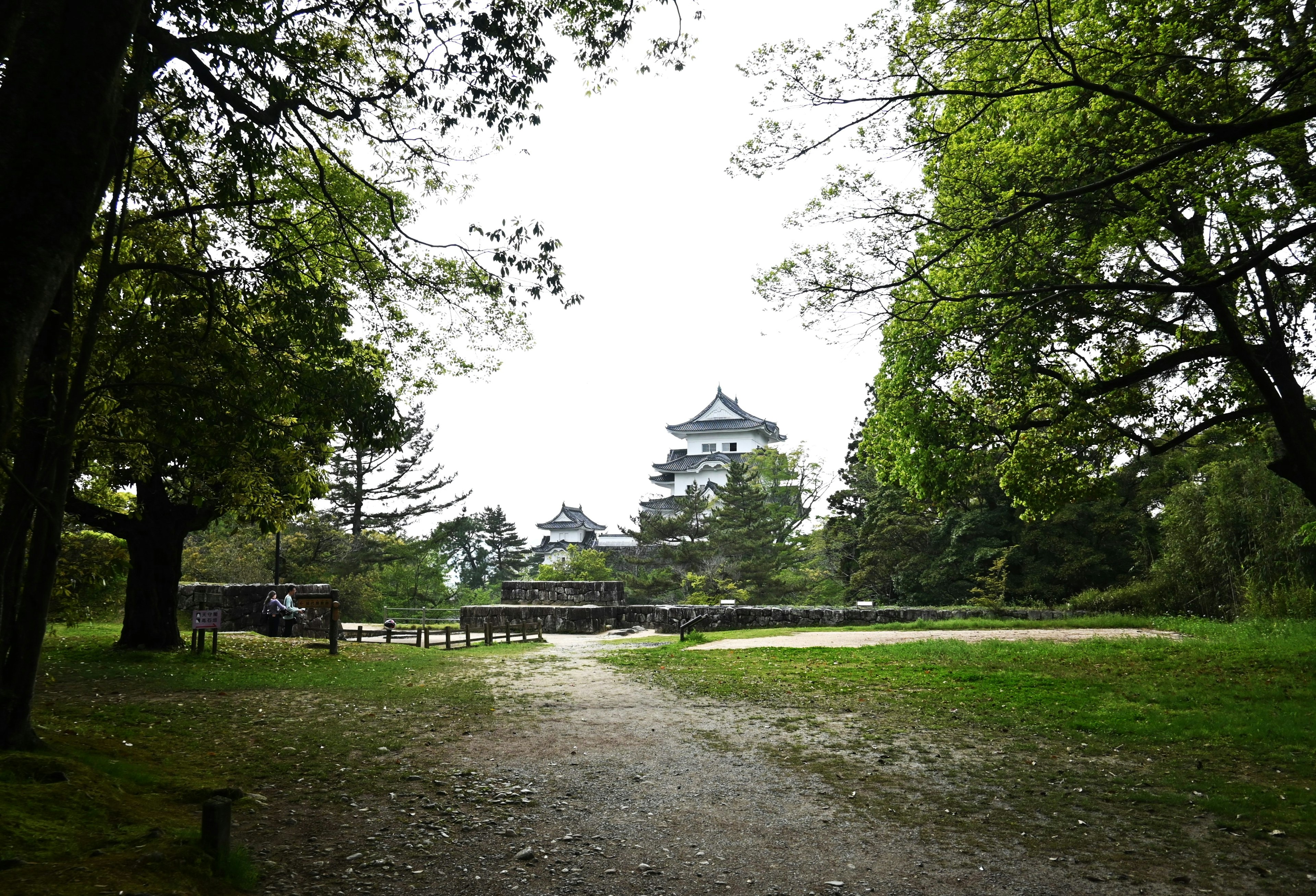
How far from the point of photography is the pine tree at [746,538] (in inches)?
1181

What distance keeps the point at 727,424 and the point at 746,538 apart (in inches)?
846

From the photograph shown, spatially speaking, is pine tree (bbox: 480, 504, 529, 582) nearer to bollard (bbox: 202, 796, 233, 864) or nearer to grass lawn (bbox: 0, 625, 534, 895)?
grass lawn (bbox: 0, 625, 534, 895)

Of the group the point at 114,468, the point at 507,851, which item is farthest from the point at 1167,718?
the point at 114,468

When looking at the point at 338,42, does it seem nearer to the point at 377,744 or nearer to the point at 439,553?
the point at 377,744

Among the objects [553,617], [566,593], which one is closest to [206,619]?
[553,617]

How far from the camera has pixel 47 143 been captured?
281 centimetres

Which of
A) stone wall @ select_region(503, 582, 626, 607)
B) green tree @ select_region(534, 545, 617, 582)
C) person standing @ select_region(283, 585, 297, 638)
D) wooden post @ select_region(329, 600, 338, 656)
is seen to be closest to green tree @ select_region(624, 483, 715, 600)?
green tree @ select_region(534, 545, 617, 582)

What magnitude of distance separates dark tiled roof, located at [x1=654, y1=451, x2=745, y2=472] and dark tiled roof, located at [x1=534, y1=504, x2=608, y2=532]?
5905mm

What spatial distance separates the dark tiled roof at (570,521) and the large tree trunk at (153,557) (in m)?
41.0

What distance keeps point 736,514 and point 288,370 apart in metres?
25.6

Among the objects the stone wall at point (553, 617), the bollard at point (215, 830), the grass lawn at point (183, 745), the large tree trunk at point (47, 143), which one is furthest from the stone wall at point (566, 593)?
the large tree trunk at point (47, 143)

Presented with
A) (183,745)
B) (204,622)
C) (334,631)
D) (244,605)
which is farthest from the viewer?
(244,605)

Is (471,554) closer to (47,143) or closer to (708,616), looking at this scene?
(708,616)

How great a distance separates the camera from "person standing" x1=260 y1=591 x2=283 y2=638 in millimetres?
17375
